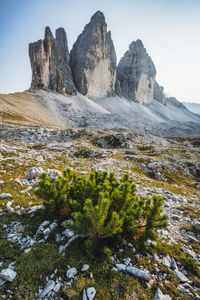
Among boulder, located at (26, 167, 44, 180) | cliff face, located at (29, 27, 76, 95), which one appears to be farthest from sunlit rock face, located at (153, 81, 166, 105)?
boulder, located at (26, 167, 44, 180)

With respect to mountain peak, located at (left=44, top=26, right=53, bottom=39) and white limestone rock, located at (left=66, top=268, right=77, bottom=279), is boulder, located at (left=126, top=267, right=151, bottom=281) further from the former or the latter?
mountain peak, located at (left=44, top=26, right=53, bottom=39)

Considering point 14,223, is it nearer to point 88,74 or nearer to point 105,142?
point 105,142

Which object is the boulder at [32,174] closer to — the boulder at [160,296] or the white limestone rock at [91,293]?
the white limestone rock at [91,293]

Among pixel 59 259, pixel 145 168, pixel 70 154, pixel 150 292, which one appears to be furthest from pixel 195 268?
pixel 70 154

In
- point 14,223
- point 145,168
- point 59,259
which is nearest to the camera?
point 59,259

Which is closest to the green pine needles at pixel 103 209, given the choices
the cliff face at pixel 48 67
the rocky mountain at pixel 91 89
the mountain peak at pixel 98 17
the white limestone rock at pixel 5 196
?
the white limestone rock at pixel 5 196

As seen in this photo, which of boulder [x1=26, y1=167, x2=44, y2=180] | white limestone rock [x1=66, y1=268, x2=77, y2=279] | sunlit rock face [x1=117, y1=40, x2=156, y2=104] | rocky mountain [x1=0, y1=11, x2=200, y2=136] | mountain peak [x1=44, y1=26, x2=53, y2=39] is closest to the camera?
white limestone rock [x1=66, y1=268, x2=77, y2=279]
